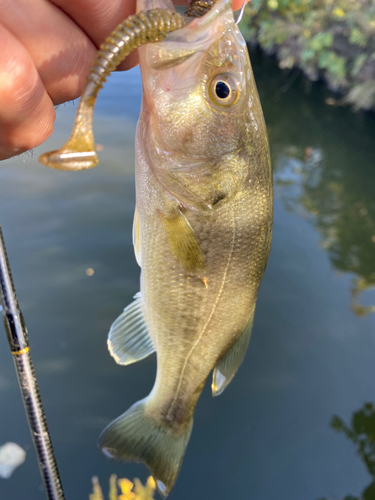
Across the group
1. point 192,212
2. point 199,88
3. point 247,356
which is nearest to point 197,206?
point 192,212

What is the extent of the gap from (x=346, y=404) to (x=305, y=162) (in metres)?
4.98

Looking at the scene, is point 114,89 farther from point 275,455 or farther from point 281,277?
point 275,455

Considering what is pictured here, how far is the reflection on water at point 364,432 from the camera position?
330 cm

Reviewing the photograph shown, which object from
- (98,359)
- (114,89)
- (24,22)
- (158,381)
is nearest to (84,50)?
(24,22)

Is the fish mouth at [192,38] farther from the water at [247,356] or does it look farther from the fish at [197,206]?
the water at [247,356]

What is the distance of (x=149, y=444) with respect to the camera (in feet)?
4.80

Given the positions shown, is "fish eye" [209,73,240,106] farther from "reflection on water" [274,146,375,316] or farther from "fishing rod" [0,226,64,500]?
"reflection on water" [274,146,375,316]

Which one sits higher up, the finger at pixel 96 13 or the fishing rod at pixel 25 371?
the finger at pixel 96 13

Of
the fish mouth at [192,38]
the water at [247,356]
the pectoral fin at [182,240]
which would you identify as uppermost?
the fish mouth at [192,38]

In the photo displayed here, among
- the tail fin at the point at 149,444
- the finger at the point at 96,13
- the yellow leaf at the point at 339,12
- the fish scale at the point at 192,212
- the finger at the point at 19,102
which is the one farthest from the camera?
the yellow leaf at the point at 339,12

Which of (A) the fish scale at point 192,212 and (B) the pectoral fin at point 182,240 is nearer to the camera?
(A) the fish scale at point 192,212

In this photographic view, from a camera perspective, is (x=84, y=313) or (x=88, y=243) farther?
(x=88, y=243)

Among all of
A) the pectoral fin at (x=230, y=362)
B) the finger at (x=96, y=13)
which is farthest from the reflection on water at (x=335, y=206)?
the finger at (x=96, y=13)

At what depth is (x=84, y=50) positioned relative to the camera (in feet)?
2.83
